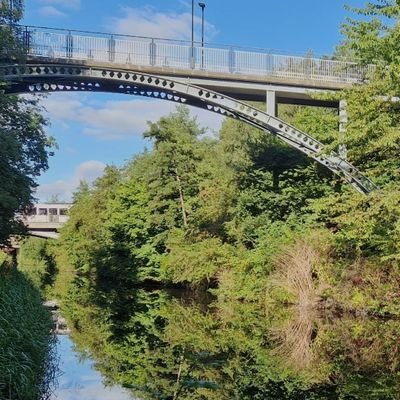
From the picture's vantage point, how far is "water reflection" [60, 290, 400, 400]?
11.6 metres

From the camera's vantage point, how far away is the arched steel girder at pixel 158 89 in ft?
89.9

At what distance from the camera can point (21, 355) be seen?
10078mm

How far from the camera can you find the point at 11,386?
30.3ft

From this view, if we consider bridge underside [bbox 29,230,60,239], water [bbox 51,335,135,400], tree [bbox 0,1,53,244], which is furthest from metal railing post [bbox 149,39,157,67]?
bridge underside [bbox 29,230,60,239]

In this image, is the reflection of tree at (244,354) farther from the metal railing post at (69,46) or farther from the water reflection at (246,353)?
the metal railing post at (69,46)

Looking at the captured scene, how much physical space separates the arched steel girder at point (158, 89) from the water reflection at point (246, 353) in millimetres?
7607

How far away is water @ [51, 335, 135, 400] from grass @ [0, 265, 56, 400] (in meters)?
0.31

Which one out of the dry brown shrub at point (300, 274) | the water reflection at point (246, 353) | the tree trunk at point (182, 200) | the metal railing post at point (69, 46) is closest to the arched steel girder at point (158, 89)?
the metal railing post at point (69, 46)

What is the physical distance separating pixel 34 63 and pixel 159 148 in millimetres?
13494

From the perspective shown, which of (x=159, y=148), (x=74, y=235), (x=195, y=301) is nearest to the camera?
(x=195, y=301)

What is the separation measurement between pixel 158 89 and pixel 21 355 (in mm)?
20747

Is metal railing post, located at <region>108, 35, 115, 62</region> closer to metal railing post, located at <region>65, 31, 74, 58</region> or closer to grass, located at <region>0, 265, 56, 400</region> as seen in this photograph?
metal railing post, located at <region>65, 31, 74, 58</region>

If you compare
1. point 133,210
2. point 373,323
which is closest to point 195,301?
point 373,323

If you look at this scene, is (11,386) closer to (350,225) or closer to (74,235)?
(350,225)
